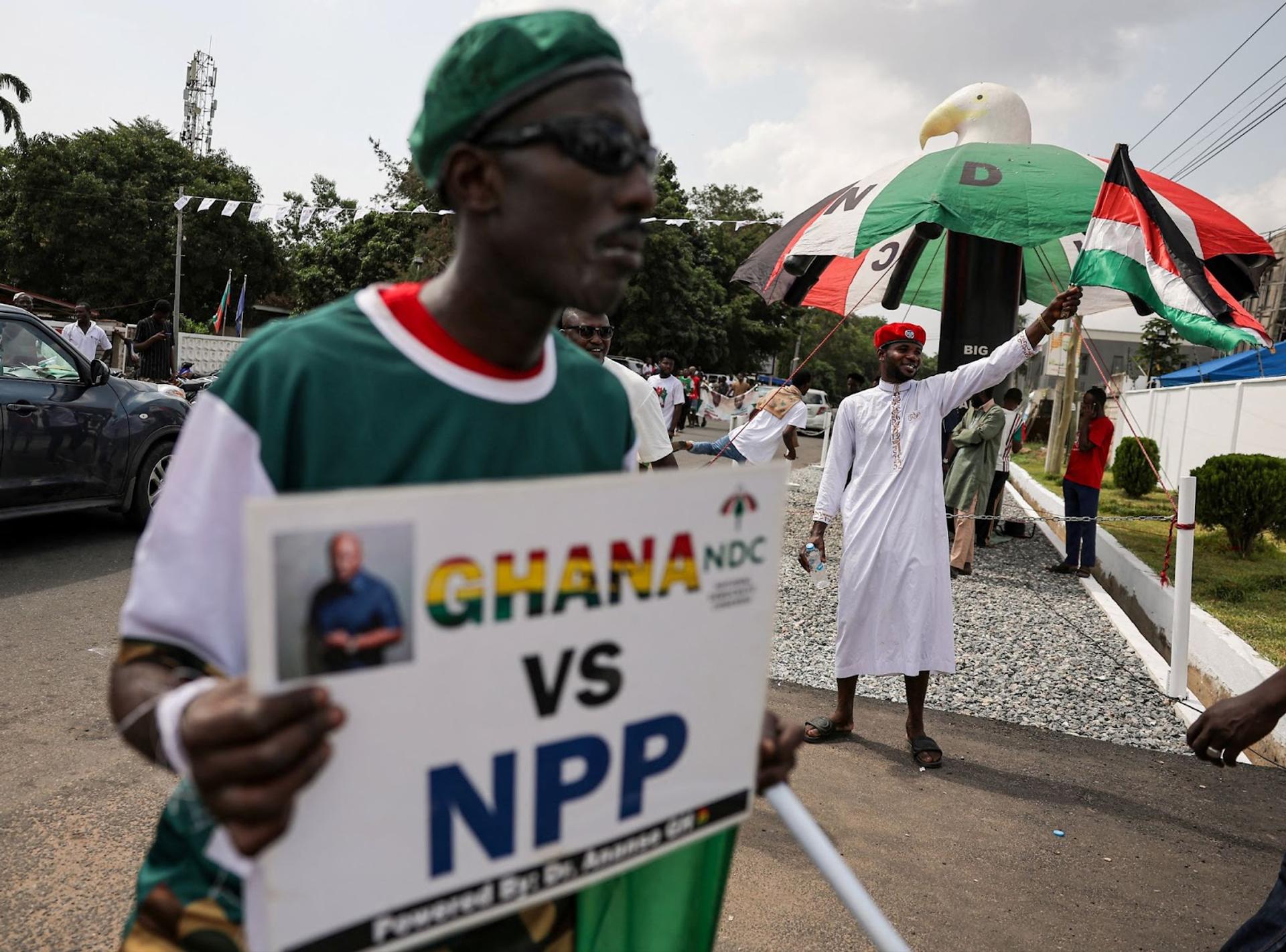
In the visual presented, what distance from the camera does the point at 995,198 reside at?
7.00 metres

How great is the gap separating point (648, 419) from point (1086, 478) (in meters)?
6.30

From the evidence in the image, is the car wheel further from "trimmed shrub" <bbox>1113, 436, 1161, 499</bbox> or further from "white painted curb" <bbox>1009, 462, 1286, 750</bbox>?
"trimmed shrub" <bbox>1113, 436, 1161, 499</bbox>

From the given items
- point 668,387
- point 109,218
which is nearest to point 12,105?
point 109,218

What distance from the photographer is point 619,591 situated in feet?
3.77

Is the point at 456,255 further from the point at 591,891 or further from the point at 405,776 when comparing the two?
the point at 591,891

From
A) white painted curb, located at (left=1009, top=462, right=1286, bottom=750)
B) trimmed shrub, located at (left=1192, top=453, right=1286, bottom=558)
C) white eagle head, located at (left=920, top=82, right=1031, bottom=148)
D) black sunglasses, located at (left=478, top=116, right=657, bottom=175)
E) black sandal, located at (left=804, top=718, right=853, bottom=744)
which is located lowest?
black sandal, located at (left=804, top=718, right=853, bottom=744)

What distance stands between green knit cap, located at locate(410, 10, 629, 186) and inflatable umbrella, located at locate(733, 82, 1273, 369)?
616 centimetres

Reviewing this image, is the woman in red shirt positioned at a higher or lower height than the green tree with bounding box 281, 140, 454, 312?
lower

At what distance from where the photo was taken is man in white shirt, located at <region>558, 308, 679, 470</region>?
193 inches

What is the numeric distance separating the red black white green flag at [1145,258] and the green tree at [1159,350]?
36238 mm

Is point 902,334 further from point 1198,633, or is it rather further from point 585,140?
point 585,140

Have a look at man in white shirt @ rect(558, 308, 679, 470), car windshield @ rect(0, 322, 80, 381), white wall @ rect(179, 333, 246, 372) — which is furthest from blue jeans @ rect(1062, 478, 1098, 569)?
white wall @ rect(179, 333, 246, 372)

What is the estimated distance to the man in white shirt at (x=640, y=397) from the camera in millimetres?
4898

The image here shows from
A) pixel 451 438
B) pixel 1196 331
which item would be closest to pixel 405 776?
pixel 451 438
